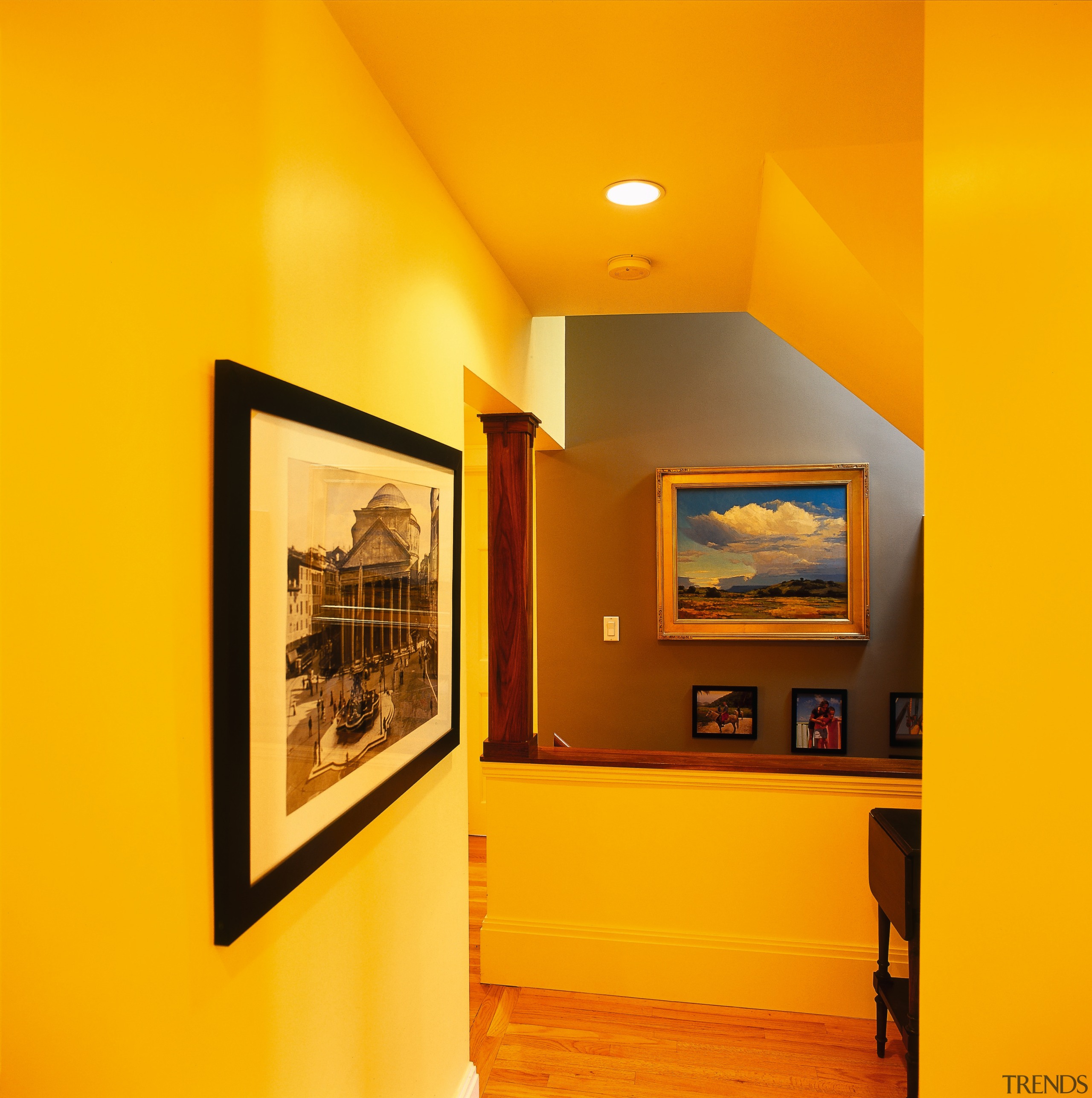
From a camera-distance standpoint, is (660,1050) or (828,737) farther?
(828,737)

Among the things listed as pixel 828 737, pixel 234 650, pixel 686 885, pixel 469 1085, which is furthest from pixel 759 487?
pixel 234 650

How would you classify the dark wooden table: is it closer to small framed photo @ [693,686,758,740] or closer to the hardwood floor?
the hardwood floor

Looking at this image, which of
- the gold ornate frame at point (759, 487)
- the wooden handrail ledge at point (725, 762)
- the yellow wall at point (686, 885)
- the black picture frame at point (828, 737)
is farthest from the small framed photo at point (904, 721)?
the yellow wall at point (686, 885)

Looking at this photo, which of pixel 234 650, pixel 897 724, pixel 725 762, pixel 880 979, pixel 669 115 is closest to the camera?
pixel 234 650

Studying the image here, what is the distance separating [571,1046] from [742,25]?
261 centimetres

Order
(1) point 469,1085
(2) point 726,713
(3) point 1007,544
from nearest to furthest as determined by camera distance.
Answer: (3) point 1007,544, (1) point 469,1085, (2) point 726,713

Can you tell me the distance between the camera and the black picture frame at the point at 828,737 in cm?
366

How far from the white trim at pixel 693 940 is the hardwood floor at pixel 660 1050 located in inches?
7.5

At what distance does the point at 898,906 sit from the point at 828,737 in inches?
72.8

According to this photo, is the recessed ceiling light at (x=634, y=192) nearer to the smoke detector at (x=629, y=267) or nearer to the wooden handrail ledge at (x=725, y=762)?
the smoke detector at (x=629, y=267)

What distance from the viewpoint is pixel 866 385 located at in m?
2.38

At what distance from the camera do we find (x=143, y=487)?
80 centimetres

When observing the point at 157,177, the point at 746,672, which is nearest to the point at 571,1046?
the point at 746,672

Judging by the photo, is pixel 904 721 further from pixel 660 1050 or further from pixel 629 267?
pixel 629 267
